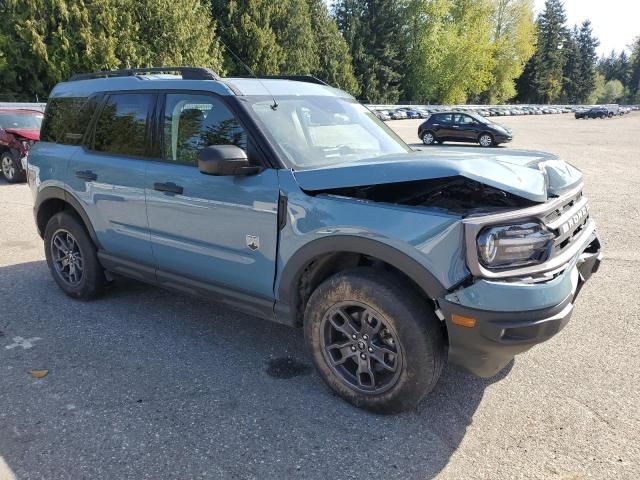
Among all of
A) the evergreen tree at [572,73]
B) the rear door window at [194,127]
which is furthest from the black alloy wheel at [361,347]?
the evergreen tree at [572,73]

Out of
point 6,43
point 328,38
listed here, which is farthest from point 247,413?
point 328,38

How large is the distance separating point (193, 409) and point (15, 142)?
1044cm

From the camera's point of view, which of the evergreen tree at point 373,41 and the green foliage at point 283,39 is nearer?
the green foliage at point 283,39

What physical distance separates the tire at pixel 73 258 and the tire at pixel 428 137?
796 inches

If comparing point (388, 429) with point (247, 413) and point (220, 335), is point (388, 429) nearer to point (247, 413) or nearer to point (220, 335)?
point (247, 413)

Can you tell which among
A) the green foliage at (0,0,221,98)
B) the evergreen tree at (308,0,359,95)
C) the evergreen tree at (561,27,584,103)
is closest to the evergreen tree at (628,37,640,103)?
the evergreen tree at (561,27,584,103)

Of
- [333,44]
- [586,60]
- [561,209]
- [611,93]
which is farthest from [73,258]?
[611,93]

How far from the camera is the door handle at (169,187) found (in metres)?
3.55

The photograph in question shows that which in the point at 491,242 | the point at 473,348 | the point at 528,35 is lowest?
the point at 473,348

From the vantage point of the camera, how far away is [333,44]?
48281mm

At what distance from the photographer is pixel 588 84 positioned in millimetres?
98000

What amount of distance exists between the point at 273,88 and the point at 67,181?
212 cm

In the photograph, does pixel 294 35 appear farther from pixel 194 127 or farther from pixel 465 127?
pixel 194 127

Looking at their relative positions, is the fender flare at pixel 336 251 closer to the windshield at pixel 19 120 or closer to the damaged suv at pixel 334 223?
the damaged suv at pixel 334 223
